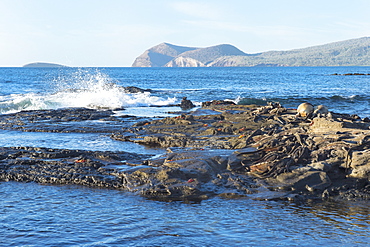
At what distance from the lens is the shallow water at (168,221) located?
7.68 metres

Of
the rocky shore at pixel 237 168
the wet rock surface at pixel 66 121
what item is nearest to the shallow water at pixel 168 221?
the rocky shore at pixel 237 168

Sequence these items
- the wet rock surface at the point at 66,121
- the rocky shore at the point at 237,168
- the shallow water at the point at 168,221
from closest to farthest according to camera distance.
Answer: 1. the shallow water at the point at 168,221
2. the rocky shore at the point at 237,168
3. the wet rock surface at the point at 66,121

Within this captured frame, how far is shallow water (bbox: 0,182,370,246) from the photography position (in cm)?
768

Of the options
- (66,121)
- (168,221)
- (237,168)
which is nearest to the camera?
(168,221)

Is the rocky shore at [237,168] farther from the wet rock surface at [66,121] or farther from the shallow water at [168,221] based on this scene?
the wet rock surface at [66,121]

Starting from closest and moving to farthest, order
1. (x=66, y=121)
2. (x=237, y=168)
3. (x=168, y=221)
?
(x=168, y=221), (x=237, y=168), (x=66, y=121)

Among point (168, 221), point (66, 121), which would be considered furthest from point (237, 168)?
point (66, 121)

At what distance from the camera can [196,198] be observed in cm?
998

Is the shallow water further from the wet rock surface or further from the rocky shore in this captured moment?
the wet rock surface

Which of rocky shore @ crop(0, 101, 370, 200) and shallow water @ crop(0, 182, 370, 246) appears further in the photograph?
rocky shore @ crop(0, 101, 370, 200)

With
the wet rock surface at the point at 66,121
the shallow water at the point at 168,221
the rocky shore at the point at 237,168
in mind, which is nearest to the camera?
the shallow water at the point at 168,221

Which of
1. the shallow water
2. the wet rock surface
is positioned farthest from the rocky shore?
the wet rock surface

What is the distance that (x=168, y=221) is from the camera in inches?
336

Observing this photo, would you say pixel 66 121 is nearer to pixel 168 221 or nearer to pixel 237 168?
pixel 237 168
